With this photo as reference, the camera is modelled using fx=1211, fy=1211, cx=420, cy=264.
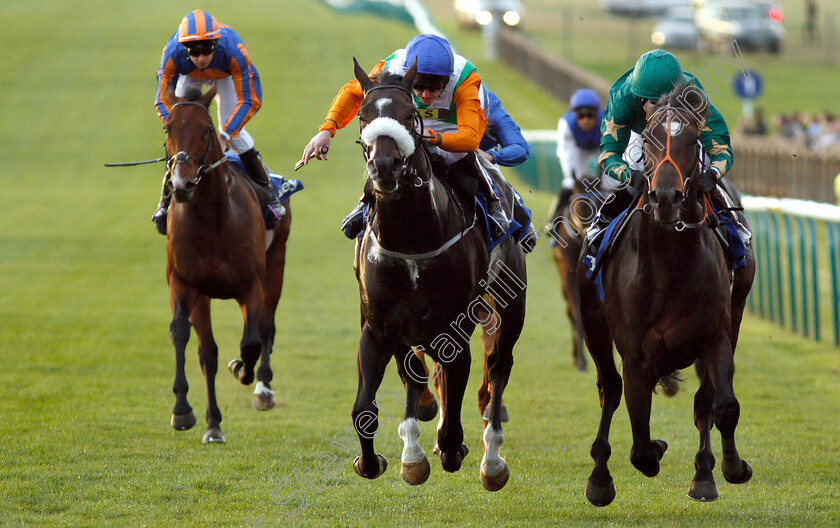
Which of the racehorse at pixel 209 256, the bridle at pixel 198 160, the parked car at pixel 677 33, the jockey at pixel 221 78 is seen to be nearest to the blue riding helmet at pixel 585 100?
the jockey at pixel 221 78

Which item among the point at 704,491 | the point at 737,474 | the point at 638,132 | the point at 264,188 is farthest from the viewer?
the point at 264,188

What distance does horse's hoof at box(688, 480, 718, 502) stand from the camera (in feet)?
18.6

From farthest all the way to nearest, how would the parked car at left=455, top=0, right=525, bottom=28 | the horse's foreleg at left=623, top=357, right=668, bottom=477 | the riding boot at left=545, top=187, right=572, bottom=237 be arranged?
the parked car at left=455, top=0, right=525, bottom=28 < the riding boot at left=545, top=187, right=572, bottom=237 < the horse's foreleg at left=623, top=357, right=668, bottom=477

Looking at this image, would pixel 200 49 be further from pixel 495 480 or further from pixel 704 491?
pixel 704 491

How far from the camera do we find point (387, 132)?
4.98 meters

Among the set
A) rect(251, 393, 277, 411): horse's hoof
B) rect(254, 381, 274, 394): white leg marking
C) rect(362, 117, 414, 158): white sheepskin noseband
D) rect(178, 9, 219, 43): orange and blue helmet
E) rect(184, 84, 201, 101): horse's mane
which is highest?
rect(362, 117, 414, 158): white sheepskin noseband

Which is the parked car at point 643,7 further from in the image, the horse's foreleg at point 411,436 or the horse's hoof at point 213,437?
the horse's foreleg at point 411,436

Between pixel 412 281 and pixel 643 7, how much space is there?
51.8m

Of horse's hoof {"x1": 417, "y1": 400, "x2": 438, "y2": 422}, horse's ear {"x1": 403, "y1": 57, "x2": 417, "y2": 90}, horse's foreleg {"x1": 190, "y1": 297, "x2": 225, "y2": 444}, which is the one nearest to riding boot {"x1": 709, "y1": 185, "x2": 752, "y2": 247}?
horse's ear {"x1": 403, "y1": 57, "x2": 417, "y2": 90}

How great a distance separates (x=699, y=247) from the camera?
5602 millimetres

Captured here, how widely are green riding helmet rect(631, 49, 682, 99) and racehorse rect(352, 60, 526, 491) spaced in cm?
102

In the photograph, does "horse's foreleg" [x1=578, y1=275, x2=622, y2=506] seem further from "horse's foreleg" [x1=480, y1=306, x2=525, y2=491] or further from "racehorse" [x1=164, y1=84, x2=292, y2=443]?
"racehorse" [x1=164, y1=84, x2=292, y2=443]

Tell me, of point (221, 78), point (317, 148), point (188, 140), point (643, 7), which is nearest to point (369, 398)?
point (317, 148)

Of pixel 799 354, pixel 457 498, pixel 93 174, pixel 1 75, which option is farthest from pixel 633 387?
pixel 1 75
